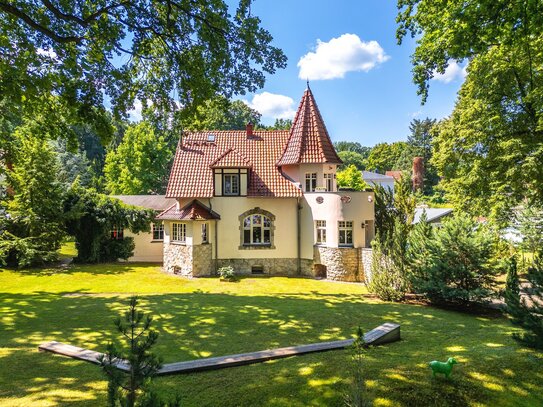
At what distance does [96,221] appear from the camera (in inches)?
1001

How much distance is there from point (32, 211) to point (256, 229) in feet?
48.8

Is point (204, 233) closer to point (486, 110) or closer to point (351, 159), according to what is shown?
point (486, 110)

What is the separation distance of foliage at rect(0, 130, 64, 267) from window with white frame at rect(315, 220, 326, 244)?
697 inches

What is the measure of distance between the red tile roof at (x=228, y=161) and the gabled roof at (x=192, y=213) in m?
0.67

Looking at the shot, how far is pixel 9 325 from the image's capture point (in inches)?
417

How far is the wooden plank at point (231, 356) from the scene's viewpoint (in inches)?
257

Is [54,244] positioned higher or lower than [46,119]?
lower

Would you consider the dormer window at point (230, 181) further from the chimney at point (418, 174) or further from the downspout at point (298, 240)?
the chimney at point (418, 174)

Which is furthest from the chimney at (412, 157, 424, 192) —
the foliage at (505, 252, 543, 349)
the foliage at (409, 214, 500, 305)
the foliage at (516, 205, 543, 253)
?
the foliage at (505, 252, 543, 349)

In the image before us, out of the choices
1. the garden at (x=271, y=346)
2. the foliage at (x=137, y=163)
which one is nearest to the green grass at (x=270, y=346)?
the garden at (x=271, y=346)

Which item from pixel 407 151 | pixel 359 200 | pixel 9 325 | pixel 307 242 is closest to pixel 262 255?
pixel 307 242

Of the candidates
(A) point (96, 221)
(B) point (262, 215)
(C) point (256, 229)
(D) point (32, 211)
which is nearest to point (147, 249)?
(A) point (96, 221)

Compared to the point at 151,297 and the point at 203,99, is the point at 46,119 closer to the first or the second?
the point at 203,99

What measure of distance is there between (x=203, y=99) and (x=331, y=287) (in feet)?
45.0
